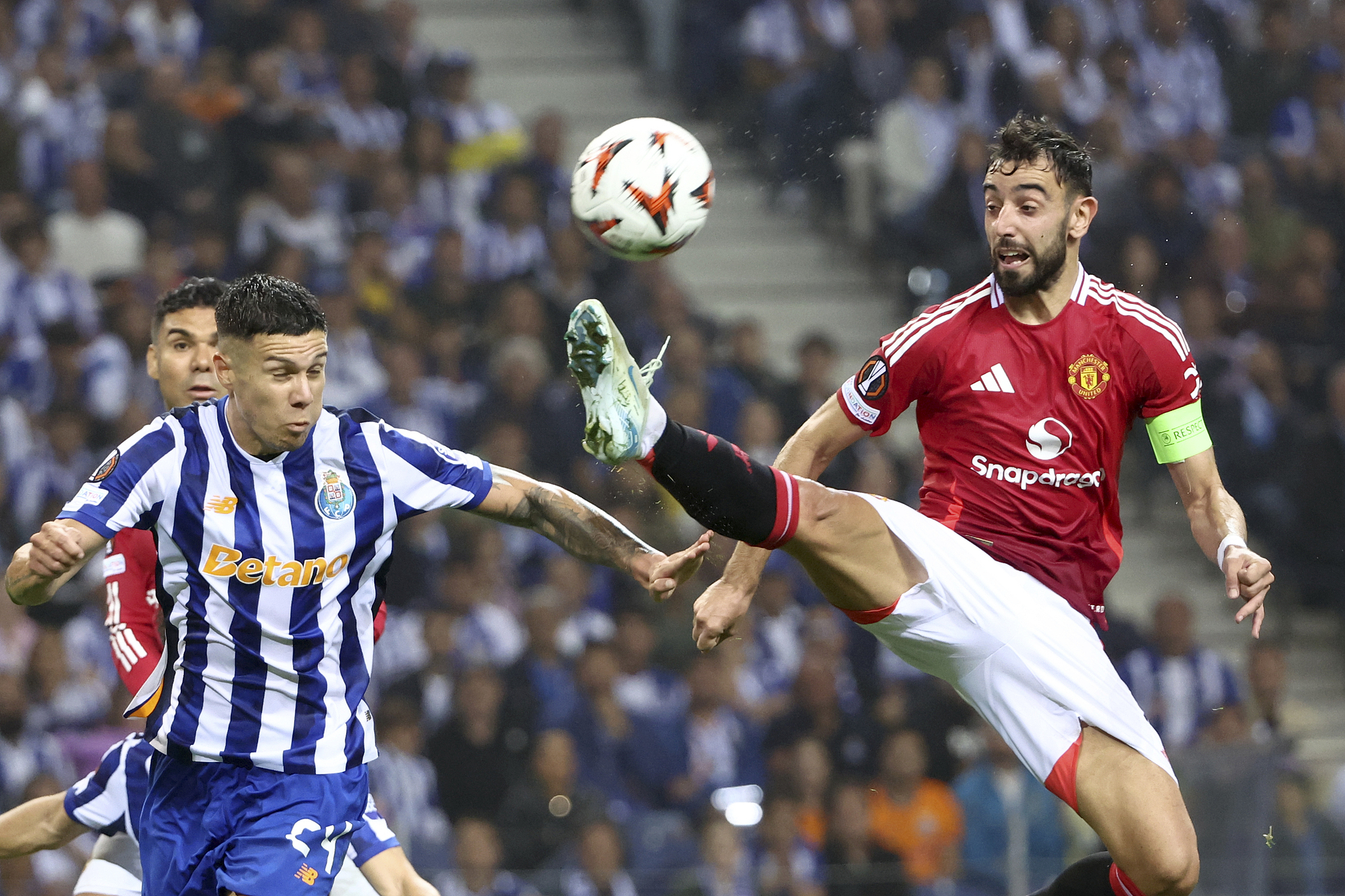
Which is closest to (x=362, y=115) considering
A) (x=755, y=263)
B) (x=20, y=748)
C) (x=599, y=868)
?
(x=755, y=263)

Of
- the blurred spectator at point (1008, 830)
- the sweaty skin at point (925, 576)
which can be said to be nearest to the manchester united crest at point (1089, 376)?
the sweaty skin at point (925, 576)

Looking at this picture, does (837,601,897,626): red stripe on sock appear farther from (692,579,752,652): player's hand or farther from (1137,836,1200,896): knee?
(1137,836,1200,896): knee

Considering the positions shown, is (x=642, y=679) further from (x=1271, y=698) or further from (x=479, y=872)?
(x=1271, y=698)

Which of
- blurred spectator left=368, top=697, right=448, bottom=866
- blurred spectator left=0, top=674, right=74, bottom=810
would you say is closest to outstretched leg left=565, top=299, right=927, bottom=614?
blurred spectator left=368, top=697, right=448, bottom=866

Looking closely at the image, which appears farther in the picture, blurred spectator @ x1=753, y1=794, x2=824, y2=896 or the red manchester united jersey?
blurred spectator @ x1=753, y1=794, x2=824, y2=896

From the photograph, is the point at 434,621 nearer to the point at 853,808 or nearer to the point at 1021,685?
the point at 853,808

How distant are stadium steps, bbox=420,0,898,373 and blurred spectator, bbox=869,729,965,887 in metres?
3.55

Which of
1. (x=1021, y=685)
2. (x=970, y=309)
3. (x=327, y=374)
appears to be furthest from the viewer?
(x=327, y=374)

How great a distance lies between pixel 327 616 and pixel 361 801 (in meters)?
0.50

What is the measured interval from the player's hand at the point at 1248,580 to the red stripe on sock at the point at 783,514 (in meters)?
1.15

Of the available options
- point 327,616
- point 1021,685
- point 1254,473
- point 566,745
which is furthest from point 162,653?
point 1254,473

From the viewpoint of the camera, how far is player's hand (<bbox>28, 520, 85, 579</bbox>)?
3.86 metres

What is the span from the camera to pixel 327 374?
9.89 metres

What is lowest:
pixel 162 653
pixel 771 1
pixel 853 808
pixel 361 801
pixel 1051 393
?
pixel 853 808
